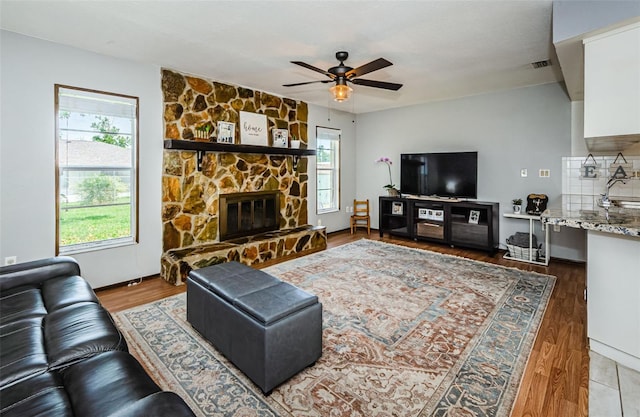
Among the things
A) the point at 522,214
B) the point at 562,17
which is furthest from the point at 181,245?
the point at 522,214

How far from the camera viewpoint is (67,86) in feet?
10.6

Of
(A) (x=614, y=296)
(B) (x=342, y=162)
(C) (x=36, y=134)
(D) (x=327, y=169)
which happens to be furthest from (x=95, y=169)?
(A) (x=614, y=296)

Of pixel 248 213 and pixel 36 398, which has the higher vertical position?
pixel 248 213

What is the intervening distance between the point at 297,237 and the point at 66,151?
3122 millimetres

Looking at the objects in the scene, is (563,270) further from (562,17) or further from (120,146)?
(120,146)

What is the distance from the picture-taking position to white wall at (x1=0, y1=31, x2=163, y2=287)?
2941 mm

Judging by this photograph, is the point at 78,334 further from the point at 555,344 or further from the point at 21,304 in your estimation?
the point at 555,344

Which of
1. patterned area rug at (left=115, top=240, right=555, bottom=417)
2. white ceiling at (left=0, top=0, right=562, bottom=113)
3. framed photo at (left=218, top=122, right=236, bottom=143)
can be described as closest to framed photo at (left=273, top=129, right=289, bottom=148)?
framed photo at (left=218, top=122, right=236, bottom=143)

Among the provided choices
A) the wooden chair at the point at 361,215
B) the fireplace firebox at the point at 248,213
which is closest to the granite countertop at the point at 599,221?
the fireplace firebox at the point at 248,213

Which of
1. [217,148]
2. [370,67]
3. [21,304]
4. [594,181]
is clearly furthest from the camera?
[217,148]

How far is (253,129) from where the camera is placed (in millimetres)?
4973

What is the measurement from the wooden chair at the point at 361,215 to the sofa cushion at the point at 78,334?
17.3 feet

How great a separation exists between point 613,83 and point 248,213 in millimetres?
4370

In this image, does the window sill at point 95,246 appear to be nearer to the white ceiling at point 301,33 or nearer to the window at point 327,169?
the white ceiling at point 301,33
